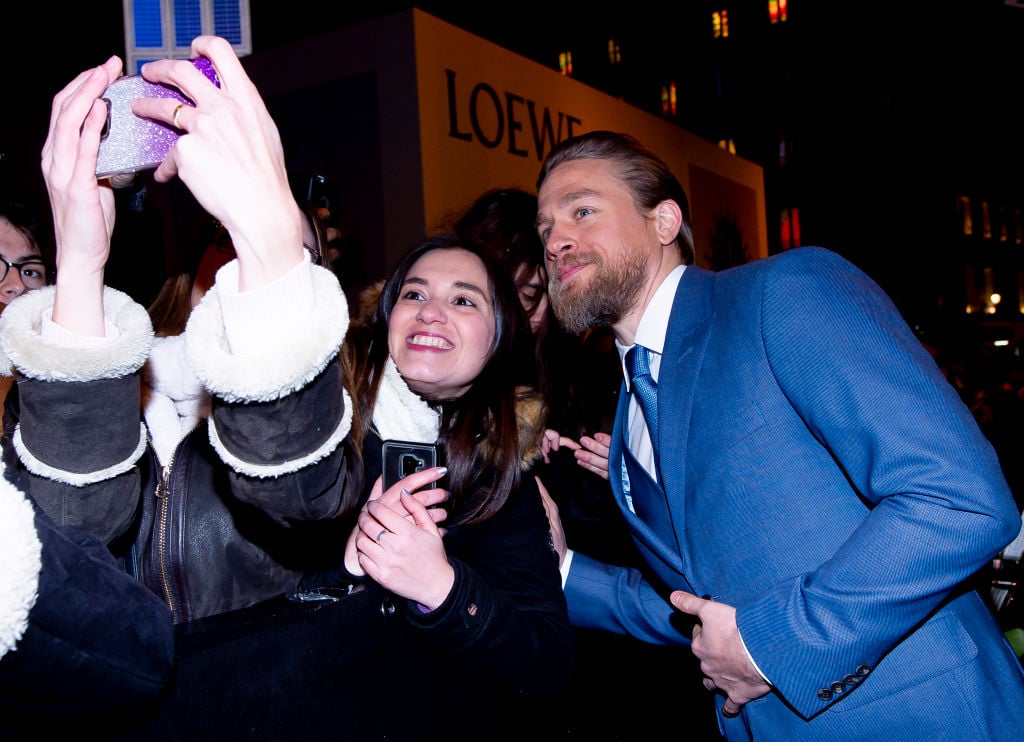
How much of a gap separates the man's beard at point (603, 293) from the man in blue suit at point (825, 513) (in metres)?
0.33

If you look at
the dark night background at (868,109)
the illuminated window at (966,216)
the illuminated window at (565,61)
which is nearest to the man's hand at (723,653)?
the dark night background at (868,109)

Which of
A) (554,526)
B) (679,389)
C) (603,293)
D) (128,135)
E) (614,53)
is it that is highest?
(614,53)

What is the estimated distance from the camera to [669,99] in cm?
3794

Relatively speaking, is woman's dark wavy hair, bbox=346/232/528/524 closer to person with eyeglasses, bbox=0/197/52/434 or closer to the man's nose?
the man's nose

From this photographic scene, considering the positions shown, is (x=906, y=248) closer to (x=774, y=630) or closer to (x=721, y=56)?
(x=721, y=56)

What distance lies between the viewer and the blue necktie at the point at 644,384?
1.83 metres

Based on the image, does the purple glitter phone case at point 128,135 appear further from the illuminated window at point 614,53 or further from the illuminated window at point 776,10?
the illuminated window at point 614,53

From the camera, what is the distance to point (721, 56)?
119ft

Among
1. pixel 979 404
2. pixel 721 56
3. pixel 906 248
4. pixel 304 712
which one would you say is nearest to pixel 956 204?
pixel 906 248

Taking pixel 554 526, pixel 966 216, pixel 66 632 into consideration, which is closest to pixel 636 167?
pixel 554 526

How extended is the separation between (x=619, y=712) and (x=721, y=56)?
126 ft

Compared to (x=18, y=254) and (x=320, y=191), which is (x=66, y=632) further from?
(x=320, y=191)

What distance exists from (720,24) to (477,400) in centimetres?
3947

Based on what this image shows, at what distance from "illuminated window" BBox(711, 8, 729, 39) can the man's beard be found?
38523 millimetres
